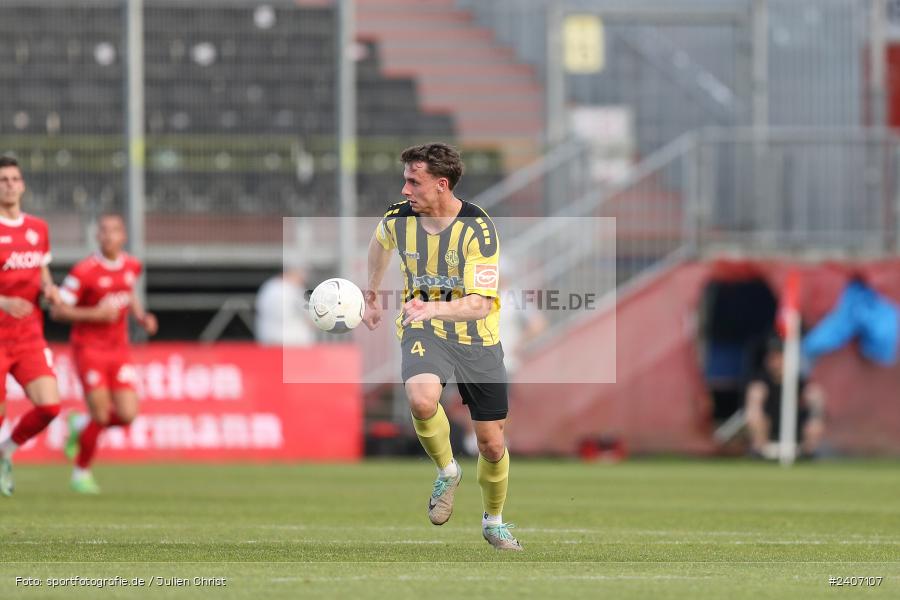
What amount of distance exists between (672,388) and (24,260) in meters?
10.9

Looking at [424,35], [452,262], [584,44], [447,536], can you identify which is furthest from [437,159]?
[424,35]

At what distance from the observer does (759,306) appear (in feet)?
76.5

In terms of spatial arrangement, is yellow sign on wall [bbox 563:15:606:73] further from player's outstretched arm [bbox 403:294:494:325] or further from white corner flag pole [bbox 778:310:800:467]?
player's outstretched arm [bbox 403:294:494:325]

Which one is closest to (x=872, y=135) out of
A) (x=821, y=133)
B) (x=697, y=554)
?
(x=821, y=133)

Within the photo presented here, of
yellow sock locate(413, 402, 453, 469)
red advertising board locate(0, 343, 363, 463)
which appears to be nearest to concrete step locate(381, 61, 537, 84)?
red advertising board locate(0, 343, 363, 463)

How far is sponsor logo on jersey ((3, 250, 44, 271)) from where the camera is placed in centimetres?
1187

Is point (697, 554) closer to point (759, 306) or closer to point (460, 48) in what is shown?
point (759, 306)

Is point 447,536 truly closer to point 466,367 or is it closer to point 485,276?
point 466,367

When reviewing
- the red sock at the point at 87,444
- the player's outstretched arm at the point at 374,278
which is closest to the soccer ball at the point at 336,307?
the player's outstretched arm at the point at 374,278

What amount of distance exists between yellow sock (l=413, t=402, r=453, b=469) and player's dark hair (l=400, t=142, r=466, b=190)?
3.92 ft

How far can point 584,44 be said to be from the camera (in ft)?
81.5

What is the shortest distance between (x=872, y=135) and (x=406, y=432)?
6.95 metres

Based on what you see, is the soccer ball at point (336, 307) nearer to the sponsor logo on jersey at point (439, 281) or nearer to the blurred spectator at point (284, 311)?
the sponsor logo on jersey at point (439, 281)

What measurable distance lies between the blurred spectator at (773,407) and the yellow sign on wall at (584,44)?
577 cm
